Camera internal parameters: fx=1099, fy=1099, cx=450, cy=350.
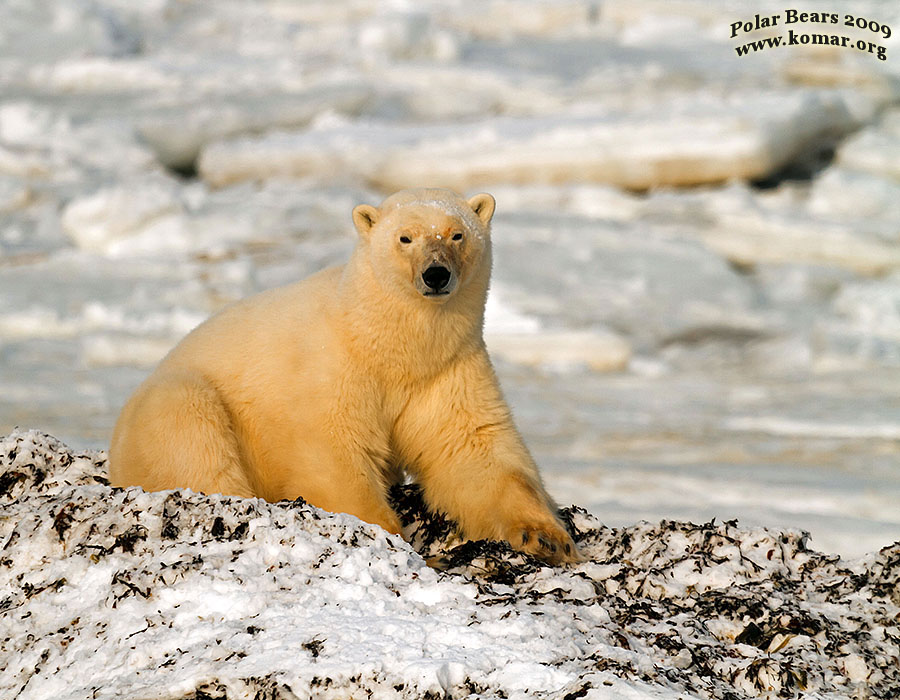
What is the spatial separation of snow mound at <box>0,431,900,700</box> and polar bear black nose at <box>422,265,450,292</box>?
0.82 m

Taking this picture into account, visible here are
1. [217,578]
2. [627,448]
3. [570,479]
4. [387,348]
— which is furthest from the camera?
[627,448]

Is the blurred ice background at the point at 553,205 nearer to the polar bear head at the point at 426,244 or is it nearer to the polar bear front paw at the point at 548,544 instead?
the polar bear head at the point at 426,244

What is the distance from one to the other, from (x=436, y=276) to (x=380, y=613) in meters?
1.25

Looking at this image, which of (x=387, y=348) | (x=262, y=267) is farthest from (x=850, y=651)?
(x=262, y=267)

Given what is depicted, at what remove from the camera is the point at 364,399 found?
3357 millimetres

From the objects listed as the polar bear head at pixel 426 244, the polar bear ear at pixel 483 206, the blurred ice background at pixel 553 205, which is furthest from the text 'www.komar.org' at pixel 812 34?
the polar bear head at pixel 426 244

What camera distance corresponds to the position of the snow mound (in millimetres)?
2096

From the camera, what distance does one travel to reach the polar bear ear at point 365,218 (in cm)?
365

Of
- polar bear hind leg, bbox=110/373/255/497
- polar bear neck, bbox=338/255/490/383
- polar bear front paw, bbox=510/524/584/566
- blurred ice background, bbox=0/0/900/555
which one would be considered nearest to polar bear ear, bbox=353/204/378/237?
polar bear neck, bbox=338/255/490/383

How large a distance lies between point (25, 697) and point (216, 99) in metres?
11.5

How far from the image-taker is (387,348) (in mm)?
3422

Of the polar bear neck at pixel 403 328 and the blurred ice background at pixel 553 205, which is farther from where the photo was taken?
the blurred ice background at pixel 553 205

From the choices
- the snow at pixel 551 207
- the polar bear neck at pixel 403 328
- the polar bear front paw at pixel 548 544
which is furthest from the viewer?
the snow at pixel 551 207

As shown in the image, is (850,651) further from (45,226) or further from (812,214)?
(45,226)
